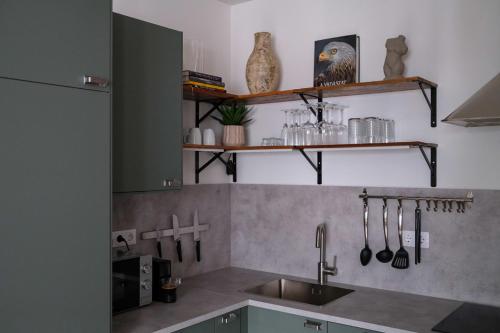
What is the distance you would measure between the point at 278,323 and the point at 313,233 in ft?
2.43

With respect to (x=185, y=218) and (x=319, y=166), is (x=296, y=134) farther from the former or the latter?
(x=185, y=218)

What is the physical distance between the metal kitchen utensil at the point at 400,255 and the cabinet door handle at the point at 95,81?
180 cm

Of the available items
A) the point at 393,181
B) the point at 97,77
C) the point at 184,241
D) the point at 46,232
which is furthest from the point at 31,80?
the point at 393,181

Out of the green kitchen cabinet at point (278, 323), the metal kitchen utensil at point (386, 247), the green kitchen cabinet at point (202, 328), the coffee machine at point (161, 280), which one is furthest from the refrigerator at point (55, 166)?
the metal kitchen utensil at point (386, 247)

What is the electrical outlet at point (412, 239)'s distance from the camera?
2916 mm

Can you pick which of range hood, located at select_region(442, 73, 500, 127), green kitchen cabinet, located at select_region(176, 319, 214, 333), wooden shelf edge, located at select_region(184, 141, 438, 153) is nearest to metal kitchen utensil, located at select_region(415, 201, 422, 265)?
wooden shelf edge, located at select_region(184, 141, 438, 153)

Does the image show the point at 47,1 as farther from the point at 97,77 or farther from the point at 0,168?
the point at 0,168

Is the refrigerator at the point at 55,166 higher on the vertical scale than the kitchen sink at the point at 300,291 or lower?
higher

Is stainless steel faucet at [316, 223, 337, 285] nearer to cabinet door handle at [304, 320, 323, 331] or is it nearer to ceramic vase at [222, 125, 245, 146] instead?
cabinet door handle at [304, 320, 323, 331]

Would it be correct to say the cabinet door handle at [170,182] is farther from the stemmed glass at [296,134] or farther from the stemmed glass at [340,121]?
the stemmed glass at [340,121]

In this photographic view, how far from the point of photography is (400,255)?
117 inches

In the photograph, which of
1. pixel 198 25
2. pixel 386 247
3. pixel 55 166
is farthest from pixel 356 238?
pixel 55 166

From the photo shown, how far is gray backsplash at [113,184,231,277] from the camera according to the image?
10.0 ft

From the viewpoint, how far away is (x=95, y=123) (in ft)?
7.00
